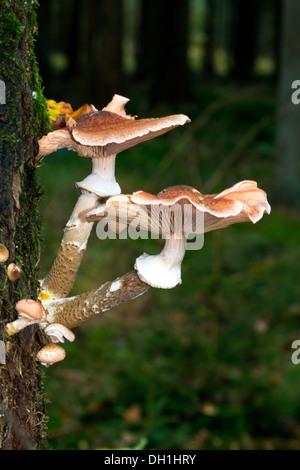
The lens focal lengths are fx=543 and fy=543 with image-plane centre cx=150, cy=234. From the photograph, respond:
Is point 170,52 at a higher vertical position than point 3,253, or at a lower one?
higher

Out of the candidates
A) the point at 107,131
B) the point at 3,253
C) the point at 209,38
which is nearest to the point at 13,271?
the point at 3,253

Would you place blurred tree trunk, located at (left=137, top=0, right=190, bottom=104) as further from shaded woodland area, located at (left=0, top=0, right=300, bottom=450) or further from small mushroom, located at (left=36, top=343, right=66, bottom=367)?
small mushroom, located at (left=36, top=343, right=66, bottom=367)

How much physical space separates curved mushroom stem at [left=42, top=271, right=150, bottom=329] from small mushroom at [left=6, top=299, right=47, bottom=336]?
0.23m

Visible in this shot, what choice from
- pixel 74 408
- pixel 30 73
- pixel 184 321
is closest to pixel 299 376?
pixel 184 321

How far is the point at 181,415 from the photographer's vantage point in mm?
6090

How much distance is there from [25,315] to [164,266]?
1.79 feet

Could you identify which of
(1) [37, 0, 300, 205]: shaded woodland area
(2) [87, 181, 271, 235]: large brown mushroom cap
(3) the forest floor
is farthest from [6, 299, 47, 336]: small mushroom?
(1) [37, 0, 300, 205]: shaded woodland area

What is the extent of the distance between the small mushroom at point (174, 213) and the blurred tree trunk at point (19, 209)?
302 mm

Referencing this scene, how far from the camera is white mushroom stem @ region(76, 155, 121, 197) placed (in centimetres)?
218

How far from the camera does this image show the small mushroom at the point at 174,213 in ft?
5.94

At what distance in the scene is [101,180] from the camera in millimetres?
2201

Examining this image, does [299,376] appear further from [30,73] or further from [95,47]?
[95,47]

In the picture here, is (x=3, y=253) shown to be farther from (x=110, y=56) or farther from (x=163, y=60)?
(x=163, y=60)
